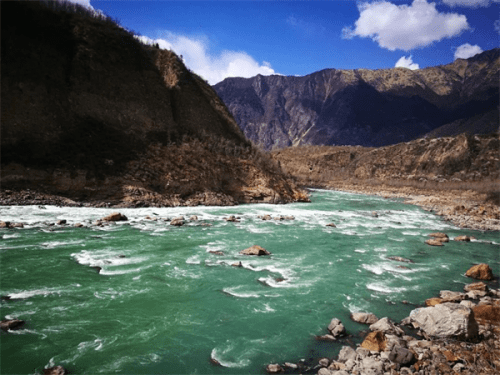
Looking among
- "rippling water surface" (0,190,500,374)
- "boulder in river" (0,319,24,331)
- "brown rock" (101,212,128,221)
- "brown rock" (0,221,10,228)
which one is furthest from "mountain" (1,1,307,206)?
"boulder in river" (0,319,24,331)

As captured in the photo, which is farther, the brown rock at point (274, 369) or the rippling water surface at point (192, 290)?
the rippling water surface at point (192, 290)

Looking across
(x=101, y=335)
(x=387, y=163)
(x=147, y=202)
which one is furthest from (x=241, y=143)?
(x=387, y=163)

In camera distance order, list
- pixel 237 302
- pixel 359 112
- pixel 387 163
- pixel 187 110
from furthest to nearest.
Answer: pixel 359 112
pixel 387 163
pixel 187 110
pixel 237 302

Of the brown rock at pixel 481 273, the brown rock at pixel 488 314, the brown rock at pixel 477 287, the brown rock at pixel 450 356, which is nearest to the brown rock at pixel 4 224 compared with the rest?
the brown rock at pixel 450 356

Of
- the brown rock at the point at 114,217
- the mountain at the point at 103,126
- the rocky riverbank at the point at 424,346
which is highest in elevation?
the mountain at the point at 103,126

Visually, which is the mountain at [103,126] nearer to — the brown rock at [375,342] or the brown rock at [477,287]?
the brown rock at [477,287]

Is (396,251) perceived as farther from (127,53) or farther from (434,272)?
(127,53)

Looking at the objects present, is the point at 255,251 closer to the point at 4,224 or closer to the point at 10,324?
the point at 10,324
